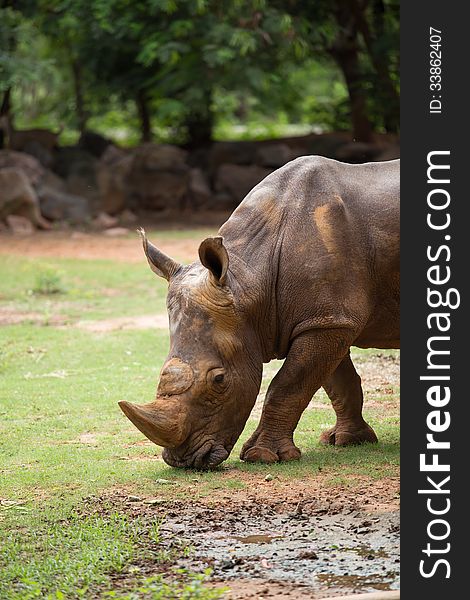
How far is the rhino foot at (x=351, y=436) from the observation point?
340 inches

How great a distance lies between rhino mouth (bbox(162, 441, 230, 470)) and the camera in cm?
764

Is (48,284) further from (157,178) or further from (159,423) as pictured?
(159,423)

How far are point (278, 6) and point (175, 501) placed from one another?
17772 millimetres

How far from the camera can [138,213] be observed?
25.7m

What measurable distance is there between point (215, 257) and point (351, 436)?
197 centimetres

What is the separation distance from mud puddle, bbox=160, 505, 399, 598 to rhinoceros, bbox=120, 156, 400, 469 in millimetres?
809

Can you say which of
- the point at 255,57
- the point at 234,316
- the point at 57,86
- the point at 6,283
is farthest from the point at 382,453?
the point at 57,86

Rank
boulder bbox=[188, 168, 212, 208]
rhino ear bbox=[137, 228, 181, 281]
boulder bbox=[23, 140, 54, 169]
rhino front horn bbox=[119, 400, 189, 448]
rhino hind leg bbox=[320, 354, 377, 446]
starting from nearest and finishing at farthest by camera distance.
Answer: rhino front horn bbox=[119, 400, 189, 448]
rhino ear bbox=[137, 228, 181, 281]
rhino hind leg bbox=[320, 354, 377, 446]
boulder bbox=[23, 140, 54, 169]
boulder bbox=[188, 168, 212, 208]

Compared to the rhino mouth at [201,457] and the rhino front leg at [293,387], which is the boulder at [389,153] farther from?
the rhino mouth at [201,457]

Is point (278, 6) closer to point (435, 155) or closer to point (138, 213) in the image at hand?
point (138, 213)

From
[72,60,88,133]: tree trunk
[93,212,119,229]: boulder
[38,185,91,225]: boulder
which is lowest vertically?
[93,212,119,229]: boulder

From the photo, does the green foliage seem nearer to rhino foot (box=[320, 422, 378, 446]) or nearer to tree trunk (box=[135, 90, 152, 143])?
tree trunk (box=[135, 90, 152, 143])

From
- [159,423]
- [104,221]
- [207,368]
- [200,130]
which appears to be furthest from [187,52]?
[159,423]

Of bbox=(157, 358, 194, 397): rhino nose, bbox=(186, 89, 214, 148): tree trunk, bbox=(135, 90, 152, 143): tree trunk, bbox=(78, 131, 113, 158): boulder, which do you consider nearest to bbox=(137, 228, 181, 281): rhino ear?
bbox=(157, 358, 194, 397): rhino nose
